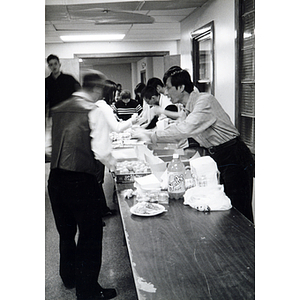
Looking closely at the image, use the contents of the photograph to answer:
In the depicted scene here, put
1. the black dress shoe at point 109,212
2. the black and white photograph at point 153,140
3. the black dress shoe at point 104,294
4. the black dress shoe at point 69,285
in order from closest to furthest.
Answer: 1. the black and white photograph at point 153,140
2. the black dress shoe at point 69,285
3. the black dress shoe at point 104,294
4. the black dress shoe at point 109,212

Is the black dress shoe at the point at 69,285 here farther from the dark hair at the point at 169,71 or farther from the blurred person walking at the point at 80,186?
the dark hair at the point at 169,71

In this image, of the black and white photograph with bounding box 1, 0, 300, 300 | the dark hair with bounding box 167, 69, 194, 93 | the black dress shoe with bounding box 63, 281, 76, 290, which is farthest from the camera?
the dark hair with bounding box 167, 69, 194, 93

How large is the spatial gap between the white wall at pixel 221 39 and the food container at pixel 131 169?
69cm

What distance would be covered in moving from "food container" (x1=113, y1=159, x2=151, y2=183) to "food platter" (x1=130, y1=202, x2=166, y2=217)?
0.40 m

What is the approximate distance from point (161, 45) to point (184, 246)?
76cm

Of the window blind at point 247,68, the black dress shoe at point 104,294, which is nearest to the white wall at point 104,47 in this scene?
the window blind at point 247,68

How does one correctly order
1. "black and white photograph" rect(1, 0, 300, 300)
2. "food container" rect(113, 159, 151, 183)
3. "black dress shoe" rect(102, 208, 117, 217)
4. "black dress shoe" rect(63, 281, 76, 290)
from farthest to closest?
1. "food container" rect(113, 159, 151, 183)
2. "black dress shoe" rect(102, 208, 117, 217)
3. "black dress shoe" rect(63, 281, 76, 290)
4. "black and white photograph" rect(1, 0, 300, 300)

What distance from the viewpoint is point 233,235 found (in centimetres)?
Answer: 142

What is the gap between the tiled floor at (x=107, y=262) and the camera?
130cm

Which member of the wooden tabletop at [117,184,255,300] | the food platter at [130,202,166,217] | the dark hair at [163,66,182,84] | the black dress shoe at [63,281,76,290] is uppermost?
the dark hair at [163,66,182,84]

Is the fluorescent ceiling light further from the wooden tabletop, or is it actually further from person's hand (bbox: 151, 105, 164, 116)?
the wooden tabletop

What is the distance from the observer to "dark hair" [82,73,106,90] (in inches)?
50.4

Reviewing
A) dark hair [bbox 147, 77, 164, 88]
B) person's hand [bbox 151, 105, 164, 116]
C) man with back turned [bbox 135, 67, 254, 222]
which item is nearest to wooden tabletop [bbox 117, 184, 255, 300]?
man with back turned [bbox 135, 67, 254, 222]
